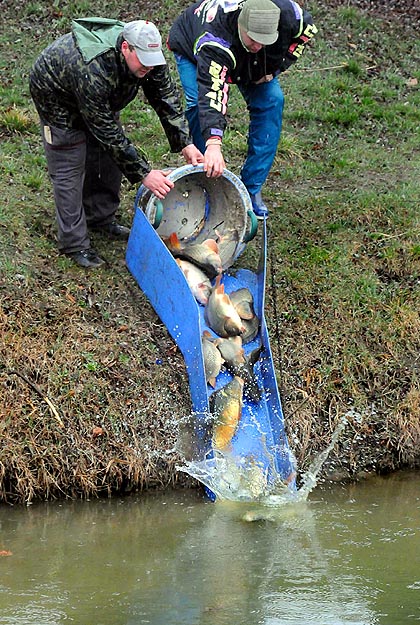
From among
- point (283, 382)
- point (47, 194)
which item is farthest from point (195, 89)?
point (283, 382)

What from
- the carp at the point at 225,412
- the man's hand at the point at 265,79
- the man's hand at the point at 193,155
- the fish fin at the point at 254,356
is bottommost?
the carp at the point at 225,412

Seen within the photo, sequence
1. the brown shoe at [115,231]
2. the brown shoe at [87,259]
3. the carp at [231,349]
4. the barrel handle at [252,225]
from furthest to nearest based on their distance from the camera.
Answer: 1. the brown shoe at [115,231]
2. the brown shoe at [87,259]
3. the barrel handle at [252,225]
4. the carp at [231,349]

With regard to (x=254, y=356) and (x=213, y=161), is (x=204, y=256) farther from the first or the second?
(x=254, y=356)

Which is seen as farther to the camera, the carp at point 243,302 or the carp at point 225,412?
the carp at point 243,302

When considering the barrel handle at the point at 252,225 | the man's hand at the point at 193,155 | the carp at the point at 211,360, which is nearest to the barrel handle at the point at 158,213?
the man's hand at the point at 193,155

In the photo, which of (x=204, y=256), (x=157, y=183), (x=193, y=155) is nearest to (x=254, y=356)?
(x=204, y=256)

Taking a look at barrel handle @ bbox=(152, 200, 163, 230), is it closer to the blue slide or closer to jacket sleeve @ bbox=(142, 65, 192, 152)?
the blue slide

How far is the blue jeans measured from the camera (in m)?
6.97

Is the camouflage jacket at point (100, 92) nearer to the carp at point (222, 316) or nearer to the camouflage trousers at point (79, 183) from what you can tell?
the camouflage trousers at point (79, 183)

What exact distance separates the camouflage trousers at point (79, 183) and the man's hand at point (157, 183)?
57cm

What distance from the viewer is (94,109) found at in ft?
20.5

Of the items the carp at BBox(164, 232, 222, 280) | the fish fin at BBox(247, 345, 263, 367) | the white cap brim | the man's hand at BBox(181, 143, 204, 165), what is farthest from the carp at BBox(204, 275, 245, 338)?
the white cap brim

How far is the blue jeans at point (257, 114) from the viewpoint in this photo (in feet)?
22.9

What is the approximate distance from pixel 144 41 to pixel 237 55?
0.76 meters
